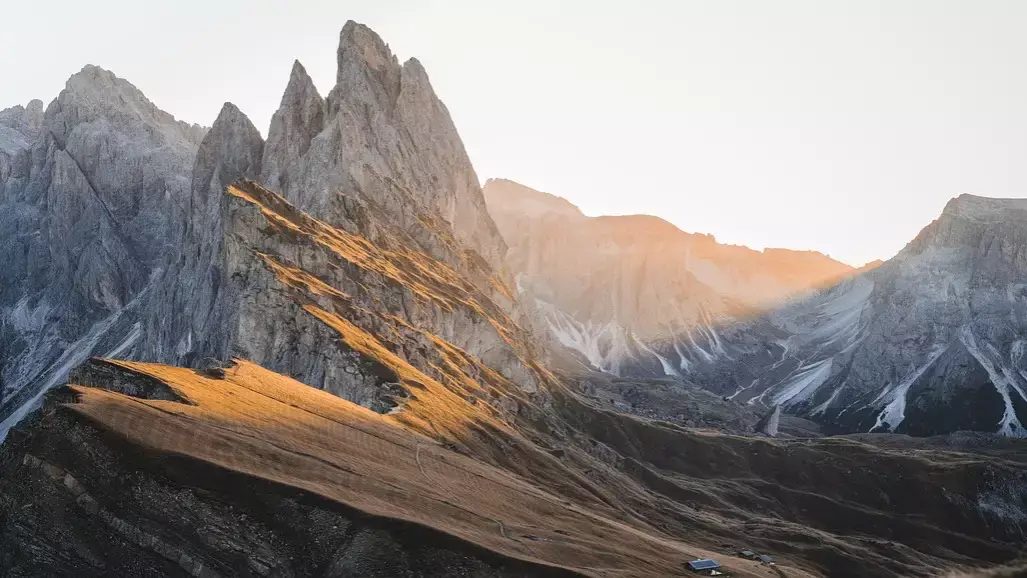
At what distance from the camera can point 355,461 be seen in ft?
251

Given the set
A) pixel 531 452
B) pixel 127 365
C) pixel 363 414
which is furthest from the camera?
pixel 531 452

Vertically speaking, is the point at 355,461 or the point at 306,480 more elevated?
the point at 306,480

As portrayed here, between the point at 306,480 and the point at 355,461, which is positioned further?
the point at 355,461

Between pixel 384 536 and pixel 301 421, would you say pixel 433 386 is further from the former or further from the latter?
pixel 384 536

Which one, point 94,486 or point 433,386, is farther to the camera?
point 433,386

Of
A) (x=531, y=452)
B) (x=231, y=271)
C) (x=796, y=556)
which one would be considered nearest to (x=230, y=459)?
(x=531, y=452)

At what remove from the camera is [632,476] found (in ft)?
634

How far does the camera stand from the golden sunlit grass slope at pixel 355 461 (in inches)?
2494

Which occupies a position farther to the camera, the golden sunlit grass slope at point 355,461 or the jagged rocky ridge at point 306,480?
the golden sunlit grass slope at point 355,461

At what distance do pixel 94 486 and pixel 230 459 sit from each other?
10247 millimetres

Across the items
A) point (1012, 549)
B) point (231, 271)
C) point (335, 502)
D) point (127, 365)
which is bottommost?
point (1012, 549)

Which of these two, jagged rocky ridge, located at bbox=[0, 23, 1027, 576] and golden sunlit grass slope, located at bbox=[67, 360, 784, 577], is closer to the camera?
jagged rocky ridge, located at bbox=[0, 23, 1027, 576]

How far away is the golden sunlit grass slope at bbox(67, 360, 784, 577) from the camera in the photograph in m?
63.3

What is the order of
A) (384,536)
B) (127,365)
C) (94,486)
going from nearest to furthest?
(94,486) < (384,536) < (127,365)
